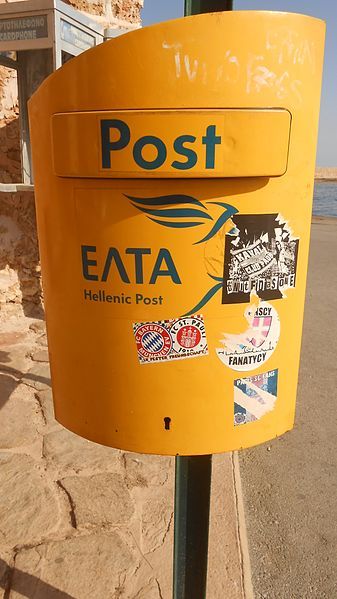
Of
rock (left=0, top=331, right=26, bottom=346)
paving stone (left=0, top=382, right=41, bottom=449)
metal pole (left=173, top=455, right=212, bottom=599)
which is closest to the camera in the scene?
metal pole (left=173, top=455, right=212, bottom=599)

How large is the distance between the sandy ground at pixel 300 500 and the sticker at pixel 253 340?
5.28ft

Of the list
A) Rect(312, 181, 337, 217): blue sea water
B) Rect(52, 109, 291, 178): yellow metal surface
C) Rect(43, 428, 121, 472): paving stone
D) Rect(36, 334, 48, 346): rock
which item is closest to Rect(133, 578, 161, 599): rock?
Rect(43, 428, 121, 472): paving stone

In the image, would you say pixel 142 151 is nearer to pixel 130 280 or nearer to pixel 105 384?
pixel 130 280

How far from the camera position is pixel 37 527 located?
7.98 ft

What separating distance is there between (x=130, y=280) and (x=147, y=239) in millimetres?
98

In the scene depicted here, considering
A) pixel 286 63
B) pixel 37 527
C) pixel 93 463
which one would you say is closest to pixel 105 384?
pixel 286 63

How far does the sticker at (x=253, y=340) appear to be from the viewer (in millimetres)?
1054

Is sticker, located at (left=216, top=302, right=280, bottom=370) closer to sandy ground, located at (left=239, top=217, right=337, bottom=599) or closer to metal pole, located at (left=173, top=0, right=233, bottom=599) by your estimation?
metal pole, located at (left=173, top=0, right=233, bottom=599)

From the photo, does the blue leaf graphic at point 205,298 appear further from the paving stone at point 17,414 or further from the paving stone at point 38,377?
the paving stone at point 38,377

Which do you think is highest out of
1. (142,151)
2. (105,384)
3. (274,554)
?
(142,151)

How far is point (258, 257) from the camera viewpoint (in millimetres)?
1025

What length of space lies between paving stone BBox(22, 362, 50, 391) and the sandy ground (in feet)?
5.81

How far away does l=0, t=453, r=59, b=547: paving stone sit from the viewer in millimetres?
2393

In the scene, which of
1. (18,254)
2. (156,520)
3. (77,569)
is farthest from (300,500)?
(18,254)
